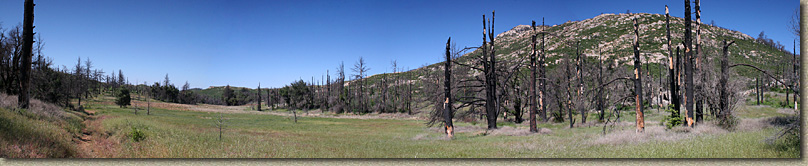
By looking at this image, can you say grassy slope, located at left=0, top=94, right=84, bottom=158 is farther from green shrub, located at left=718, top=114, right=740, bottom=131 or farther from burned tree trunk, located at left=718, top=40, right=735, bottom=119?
burned tree trunk, located at left=718, top=40, right=735, bottom=119

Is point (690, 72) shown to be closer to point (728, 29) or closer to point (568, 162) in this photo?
point (728, 29)

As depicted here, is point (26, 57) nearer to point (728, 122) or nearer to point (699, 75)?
point (728, 122)

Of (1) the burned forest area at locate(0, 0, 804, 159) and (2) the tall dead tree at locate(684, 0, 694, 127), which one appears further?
(2) the tall dead tree at locate(684, 0, 694, 127)

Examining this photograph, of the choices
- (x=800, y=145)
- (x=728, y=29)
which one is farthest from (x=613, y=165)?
(x=728, y=29)

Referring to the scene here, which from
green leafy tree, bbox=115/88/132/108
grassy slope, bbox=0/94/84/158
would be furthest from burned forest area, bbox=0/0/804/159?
green leafy tree, bbox=115/88/132/108

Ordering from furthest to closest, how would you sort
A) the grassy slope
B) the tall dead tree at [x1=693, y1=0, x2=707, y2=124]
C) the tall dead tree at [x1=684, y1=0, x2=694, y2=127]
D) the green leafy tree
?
the green leafy tree → the tall dead tree at [x1=693, y1=0, x2=707, y2=124] → the tall dead tree at [x1=684, y1=0, x2=694, y2=127] → the grassy slope

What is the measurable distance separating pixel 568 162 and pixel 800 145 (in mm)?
4017

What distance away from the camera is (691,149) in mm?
6148

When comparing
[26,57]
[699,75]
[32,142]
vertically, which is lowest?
[32,142]

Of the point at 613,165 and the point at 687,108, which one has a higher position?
the point at 687,108

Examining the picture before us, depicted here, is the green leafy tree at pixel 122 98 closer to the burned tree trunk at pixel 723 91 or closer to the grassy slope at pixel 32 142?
the grassy slope at pixel 32 142

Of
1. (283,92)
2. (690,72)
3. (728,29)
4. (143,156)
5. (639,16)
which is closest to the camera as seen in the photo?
(143,156)

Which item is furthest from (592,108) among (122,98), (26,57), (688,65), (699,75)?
(122,98)

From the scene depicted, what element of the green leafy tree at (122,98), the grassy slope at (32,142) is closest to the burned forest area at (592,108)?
the grassy slope at (32,142)
